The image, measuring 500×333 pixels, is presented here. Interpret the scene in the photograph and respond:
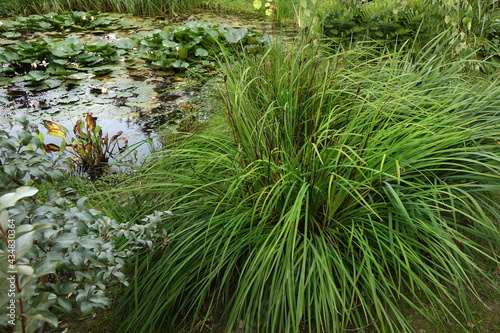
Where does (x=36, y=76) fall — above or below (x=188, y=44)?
below

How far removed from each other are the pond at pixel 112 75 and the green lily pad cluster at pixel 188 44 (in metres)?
0.01

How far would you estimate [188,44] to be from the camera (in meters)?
5.42

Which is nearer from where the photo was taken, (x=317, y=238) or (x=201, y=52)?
(x=317, y=238)

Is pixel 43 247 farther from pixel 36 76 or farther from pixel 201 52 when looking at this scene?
pixel 201 52

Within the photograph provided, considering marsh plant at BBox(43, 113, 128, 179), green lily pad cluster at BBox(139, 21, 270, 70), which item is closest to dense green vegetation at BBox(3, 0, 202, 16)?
green lily pad cluster at BBox(139, 21, 270, 70)

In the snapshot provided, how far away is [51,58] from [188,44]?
5.58 feet

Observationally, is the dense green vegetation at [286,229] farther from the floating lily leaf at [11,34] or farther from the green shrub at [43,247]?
the floating lily leaf at [11,34]

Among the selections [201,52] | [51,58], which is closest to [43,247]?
[201,52]

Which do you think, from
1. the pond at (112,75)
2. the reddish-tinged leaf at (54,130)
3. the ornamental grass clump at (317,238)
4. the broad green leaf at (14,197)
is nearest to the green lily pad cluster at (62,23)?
the pond at (112,75)

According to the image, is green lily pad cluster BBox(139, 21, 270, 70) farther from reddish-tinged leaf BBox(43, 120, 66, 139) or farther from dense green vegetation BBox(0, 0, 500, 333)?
dense green vegetation BBox(0, 0, 500, 333)

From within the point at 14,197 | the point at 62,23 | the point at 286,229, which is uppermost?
the point at 62,23

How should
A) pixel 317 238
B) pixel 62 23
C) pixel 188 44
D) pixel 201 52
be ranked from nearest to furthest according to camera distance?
pixel 317 238 < pixel 201 52 < pixel 188 44 < pixel 62 23

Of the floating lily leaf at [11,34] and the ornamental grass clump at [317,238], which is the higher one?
the floating lily leaf at [11,34]

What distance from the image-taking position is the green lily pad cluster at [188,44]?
523cm
